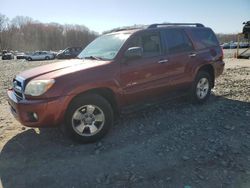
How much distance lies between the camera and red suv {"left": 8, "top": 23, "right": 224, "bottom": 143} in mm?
4074

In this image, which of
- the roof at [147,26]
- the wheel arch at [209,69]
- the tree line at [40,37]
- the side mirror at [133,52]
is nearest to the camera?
the side mirror at [133,52]

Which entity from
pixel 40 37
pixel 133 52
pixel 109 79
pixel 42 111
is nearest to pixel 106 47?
pixel 133 52

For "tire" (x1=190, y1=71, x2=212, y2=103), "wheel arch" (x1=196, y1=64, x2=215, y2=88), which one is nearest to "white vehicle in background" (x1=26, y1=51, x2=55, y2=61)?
"wheel arch" (x1=196, y1=64, x2=215, y2=88)

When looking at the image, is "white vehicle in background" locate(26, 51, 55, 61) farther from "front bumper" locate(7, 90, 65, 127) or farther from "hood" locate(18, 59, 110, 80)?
"front bumper" locate(7, 90, 65, 127)

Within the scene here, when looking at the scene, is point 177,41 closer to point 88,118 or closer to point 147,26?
point 147,26

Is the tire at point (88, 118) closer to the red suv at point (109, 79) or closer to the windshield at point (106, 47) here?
the red suv at point (109, 79)

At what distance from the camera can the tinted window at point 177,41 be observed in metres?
5.64

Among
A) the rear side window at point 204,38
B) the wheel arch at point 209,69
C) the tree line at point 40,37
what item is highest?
the tree line at point 40,37

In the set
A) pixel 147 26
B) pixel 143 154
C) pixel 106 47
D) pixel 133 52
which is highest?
pixel 147 26

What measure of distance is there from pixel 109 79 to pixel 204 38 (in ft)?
10.5

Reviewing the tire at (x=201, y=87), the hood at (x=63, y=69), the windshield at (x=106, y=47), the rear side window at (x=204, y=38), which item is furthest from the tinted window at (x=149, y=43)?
the tire at (x=201, y=87)

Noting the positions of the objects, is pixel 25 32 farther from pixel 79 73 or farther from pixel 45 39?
pixel 79 73

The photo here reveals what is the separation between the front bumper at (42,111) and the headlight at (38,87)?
0.13 metres

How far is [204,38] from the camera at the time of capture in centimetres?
660
